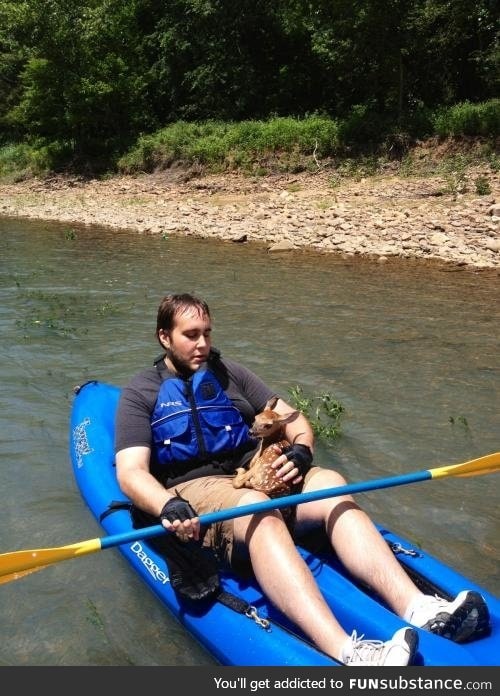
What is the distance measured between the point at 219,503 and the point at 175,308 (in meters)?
0.86

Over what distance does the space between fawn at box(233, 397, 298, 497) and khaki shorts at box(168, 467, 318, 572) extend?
0.05 metres

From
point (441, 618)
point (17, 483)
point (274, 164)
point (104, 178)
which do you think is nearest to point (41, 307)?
point (17, 483)

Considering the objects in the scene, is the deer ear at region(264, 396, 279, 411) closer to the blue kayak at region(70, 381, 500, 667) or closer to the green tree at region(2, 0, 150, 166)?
the blue kayak at region(70, 381, 500, 667)

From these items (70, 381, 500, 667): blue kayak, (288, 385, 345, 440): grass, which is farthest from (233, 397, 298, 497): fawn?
(288, 385, 345, 440): grass

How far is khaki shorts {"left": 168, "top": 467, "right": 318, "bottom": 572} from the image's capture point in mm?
2590

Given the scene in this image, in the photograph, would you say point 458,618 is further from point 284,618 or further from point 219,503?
point 219,503

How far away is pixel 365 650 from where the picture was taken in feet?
6.78

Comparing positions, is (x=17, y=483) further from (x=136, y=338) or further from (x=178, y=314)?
(x=136, y=338)

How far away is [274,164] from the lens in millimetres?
17344

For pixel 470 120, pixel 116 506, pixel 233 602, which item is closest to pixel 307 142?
pixel 470 120

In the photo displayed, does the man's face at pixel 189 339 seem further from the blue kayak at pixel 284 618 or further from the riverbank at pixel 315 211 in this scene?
the riverbank at pixel 315 211

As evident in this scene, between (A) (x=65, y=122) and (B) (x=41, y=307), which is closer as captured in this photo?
(B) (x=41, y=307)

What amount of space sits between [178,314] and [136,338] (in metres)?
3.80

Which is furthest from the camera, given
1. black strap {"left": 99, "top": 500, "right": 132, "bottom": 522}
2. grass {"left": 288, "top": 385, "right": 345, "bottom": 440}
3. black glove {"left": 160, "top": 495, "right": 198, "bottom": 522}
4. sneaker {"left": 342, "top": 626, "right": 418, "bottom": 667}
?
grass {"left": 288, "top": 385, "right": 345, "bottom": 440}
